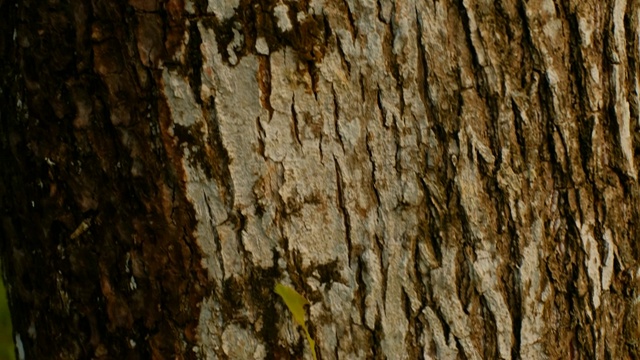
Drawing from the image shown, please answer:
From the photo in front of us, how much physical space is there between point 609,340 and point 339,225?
0.66m

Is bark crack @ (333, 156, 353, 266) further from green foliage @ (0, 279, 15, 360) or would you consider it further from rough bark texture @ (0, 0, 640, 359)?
green foliage @ (0, 279, 15, 360)

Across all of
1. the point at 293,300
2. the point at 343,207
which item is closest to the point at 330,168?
the point at 343,207

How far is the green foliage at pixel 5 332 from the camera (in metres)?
3.84

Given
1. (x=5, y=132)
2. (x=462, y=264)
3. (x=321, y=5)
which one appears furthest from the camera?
(x=5, y=132)

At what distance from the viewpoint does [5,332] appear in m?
3.96

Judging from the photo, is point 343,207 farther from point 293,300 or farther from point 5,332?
point 5,332

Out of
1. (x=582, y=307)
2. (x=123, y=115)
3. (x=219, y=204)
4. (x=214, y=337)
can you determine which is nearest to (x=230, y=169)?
(x=219, y=204)

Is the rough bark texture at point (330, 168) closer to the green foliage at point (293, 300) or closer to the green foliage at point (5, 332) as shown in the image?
the green foliage at point (293, 300)

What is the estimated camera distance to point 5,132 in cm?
170

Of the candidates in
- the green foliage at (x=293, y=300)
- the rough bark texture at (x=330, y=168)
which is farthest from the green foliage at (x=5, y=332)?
the green foliage at (x=293, y=300)

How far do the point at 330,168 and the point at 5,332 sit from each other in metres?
3.03

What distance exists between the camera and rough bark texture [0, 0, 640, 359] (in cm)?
150

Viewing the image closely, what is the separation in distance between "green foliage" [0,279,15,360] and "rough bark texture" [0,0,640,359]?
7.93 ft

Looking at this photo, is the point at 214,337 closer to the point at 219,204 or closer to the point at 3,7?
the point at 219,204
